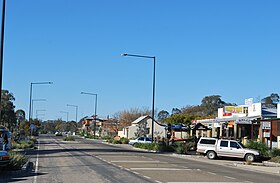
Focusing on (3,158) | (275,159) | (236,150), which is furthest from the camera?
(236,150)

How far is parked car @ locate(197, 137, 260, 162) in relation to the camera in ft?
112

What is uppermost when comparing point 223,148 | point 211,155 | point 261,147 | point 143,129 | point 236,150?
point 143,129

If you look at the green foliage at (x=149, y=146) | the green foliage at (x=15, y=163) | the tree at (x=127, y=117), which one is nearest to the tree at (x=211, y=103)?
the tree at (x=127, y=117)

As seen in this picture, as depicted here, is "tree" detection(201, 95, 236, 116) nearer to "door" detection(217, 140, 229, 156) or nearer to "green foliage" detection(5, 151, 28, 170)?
"door" detection(217, 140, 229, 156)

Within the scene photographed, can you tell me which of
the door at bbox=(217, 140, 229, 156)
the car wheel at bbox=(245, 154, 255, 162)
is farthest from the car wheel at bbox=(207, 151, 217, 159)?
the car wheel at bbox=(245, 154, 255, 162)

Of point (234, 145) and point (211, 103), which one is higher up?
point (211, 103)

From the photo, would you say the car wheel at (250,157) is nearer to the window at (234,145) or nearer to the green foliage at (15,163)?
the window at (234,145)

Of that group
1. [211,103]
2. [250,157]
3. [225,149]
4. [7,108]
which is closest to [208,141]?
[225,149]

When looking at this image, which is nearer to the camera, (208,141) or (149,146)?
(208,141)

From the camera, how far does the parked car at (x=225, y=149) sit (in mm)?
34188

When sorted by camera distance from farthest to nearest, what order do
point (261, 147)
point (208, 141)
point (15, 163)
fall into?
point (208, 141)
point (261, 147)
point (15, 163)

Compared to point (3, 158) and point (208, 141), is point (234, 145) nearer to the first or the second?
point (208, 141)

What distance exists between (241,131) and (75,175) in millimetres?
41077

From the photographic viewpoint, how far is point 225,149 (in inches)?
1395
